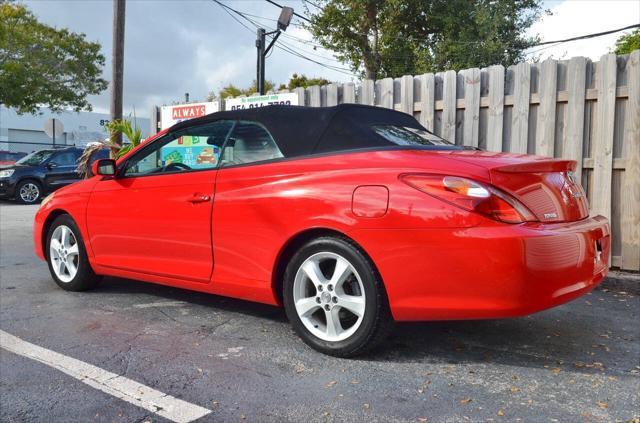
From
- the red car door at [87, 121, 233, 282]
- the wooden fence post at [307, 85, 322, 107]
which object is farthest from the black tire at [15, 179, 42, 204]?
the red car door at [87, 121, 233, 282]

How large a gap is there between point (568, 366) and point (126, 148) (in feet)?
28.9

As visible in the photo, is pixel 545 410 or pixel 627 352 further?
pixel 627 352

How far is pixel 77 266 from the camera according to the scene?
490 centimetres

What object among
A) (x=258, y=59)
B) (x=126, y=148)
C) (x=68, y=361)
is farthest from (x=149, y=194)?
(x=258, y=59)

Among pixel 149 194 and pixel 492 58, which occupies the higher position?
pixel 492 58

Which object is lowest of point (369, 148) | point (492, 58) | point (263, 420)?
point (263, 420)

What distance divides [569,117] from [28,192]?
15076mm

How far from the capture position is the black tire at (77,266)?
15.9 ft

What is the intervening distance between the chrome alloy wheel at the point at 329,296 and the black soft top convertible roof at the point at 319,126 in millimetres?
728

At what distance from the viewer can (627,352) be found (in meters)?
3.53

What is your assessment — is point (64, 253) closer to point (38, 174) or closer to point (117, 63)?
point (117, 63)

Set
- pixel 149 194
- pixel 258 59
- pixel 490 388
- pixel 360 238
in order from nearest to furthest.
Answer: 1. pixel 490 388
2. pixel 360 238
3. pixel 149 194
4. pixel 258 59

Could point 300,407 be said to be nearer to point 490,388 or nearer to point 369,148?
point 490,388

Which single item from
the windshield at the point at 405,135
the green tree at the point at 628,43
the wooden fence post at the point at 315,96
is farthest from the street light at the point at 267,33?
the green tree at the point at 628,43
